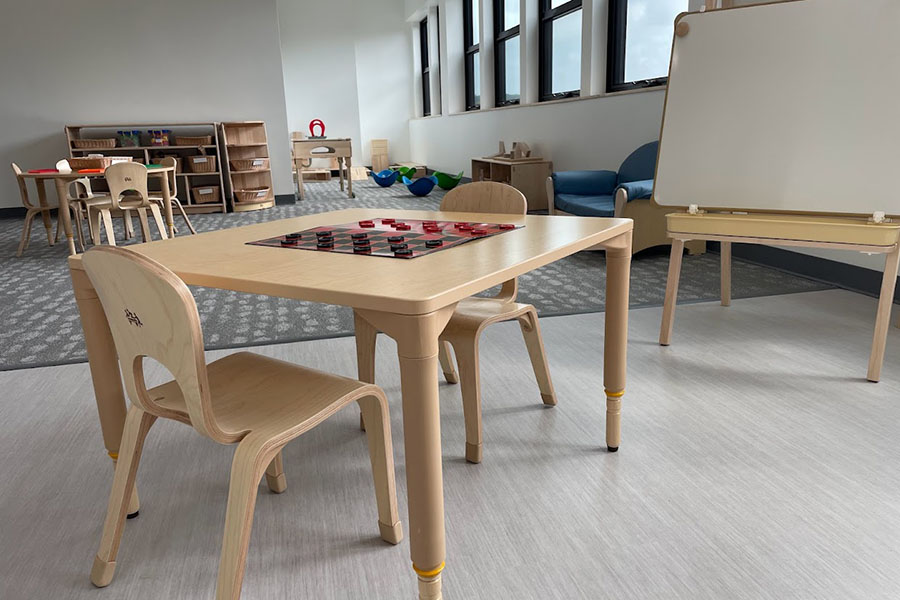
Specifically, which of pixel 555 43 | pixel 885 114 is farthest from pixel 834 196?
pixel 555 43

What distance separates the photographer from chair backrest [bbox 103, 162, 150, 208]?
4168 millimetres

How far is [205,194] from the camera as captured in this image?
6.62 metres

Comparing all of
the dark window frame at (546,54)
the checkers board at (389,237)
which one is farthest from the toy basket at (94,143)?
the checkers board at (389,237)

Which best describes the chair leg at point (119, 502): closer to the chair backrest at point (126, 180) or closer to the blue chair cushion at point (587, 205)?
the blue chair cushion at point (587, 205)

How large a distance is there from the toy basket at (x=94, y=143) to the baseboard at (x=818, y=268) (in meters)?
5.87

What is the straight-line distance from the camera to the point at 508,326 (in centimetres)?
260

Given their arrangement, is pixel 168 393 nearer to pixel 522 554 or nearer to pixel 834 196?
pixel 522 554

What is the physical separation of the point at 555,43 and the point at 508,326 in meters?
4.18

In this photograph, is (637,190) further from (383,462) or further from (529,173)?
(383,462)

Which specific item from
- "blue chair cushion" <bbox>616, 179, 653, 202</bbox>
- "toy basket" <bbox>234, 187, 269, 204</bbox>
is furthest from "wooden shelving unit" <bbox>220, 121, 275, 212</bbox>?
"blue chair cushion" <bbox>616, 179, 653, 202</bbox>

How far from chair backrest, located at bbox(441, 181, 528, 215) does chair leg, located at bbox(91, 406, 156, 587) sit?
3.59 feet

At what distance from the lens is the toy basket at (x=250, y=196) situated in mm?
6684

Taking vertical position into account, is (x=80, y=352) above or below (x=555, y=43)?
below

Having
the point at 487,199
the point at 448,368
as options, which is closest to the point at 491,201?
the point at 487,199
